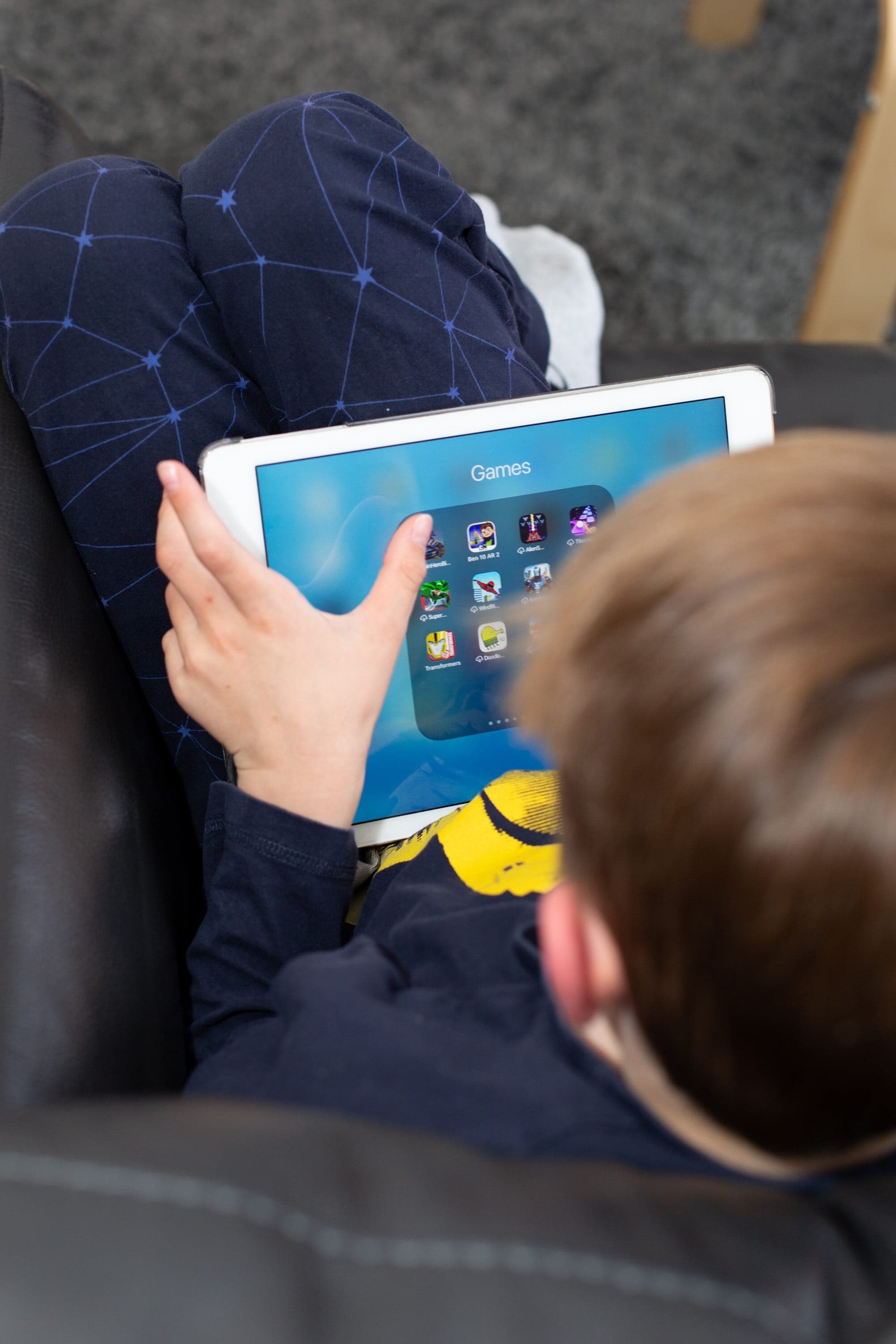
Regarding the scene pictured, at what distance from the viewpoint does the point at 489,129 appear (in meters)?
1.62

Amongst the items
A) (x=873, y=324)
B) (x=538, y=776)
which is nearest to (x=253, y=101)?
(x=873, y=324)

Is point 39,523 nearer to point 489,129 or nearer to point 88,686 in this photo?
point 88,686

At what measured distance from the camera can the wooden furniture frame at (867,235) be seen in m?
1.14

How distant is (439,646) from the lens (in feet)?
2.15

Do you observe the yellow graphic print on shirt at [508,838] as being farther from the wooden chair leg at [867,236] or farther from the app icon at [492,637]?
the wooden chair leg at [867,236]

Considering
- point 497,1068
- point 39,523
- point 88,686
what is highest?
point 39,523

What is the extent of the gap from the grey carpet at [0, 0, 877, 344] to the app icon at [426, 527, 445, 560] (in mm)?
1047

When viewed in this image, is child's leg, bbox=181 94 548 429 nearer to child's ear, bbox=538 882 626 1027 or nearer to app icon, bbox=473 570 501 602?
app icon, bbox=473 570 501 602

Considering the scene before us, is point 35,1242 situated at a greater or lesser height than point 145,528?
lesser

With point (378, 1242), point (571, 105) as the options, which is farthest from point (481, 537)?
point (571, 105)

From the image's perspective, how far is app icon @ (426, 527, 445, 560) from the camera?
0.62 meters

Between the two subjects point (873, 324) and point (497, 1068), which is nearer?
point (497, 1068)

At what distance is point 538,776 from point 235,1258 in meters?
0.38

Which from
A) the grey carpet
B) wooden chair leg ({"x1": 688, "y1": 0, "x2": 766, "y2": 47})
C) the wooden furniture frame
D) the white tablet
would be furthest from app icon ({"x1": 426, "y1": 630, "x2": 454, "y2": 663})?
wooden chair leg ({"x1": 688, "y1": 0, "x2": 766, "y2": 47})
